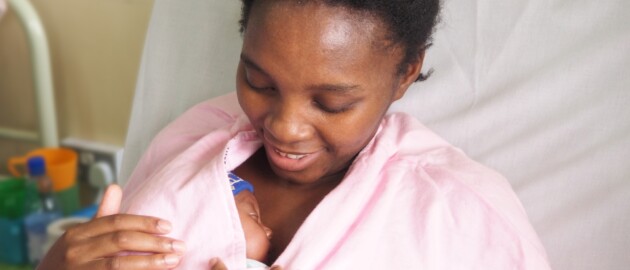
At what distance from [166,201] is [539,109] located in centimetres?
60

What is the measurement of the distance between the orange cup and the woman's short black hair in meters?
1.05

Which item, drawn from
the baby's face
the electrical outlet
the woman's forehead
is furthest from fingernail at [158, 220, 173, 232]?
the electrical outlet

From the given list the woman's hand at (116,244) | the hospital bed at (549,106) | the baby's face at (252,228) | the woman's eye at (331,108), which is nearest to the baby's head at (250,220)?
the baby's face at (252,228)

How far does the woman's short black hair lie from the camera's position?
29.6 inches

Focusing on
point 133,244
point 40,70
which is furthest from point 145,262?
point 40,70

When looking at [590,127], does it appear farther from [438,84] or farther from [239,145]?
[239,145]

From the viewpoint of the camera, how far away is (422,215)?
0.86 m

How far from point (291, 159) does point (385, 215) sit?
148mm

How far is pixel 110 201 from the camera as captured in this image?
0.86 m

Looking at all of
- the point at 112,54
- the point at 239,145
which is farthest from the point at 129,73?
the point at 239,145

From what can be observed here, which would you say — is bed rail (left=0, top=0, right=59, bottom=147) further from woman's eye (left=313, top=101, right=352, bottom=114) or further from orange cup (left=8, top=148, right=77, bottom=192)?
woman's eye (left=313, top=101, right=352, bottom=114)

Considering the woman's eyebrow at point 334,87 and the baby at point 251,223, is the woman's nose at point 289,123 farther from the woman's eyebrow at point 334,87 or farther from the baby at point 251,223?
the baby at point 251,223

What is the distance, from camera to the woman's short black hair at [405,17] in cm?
75

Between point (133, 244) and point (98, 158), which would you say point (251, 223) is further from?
point (98, 158)
